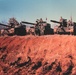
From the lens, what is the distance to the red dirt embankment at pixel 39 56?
23.2m

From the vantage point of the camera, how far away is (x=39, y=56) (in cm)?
2506

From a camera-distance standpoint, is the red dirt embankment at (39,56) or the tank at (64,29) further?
the tank at (64,29)

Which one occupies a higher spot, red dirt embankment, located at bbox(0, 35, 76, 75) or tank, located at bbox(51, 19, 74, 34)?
tank, located at bbox(51, 19, 74, 34)

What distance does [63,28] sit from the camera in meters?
33.9

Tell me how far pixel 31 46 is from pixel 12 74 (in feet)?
16.4

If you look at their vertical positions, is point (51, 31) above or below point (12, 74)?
above

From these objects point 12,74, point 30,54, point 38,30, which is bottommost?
point 12,74

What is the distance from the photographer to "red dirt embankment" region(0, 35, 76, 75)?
2317 cm

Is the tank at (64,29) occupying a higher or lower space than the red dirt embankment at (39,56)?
higher

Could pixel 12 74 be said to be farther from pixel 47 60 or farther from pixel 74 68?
pixel 74 68

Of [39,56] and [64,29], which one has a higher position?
[64,29]

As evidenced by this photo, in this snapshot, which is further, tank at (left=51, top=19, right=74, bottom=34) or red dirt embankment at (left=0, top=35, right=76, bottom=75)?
tank at (left=51, top=19, right=74, bottom=34)

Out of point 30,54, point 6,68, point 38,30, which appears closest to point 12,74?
point 6,68

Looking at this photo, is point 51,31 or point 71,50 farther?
point 51,31
